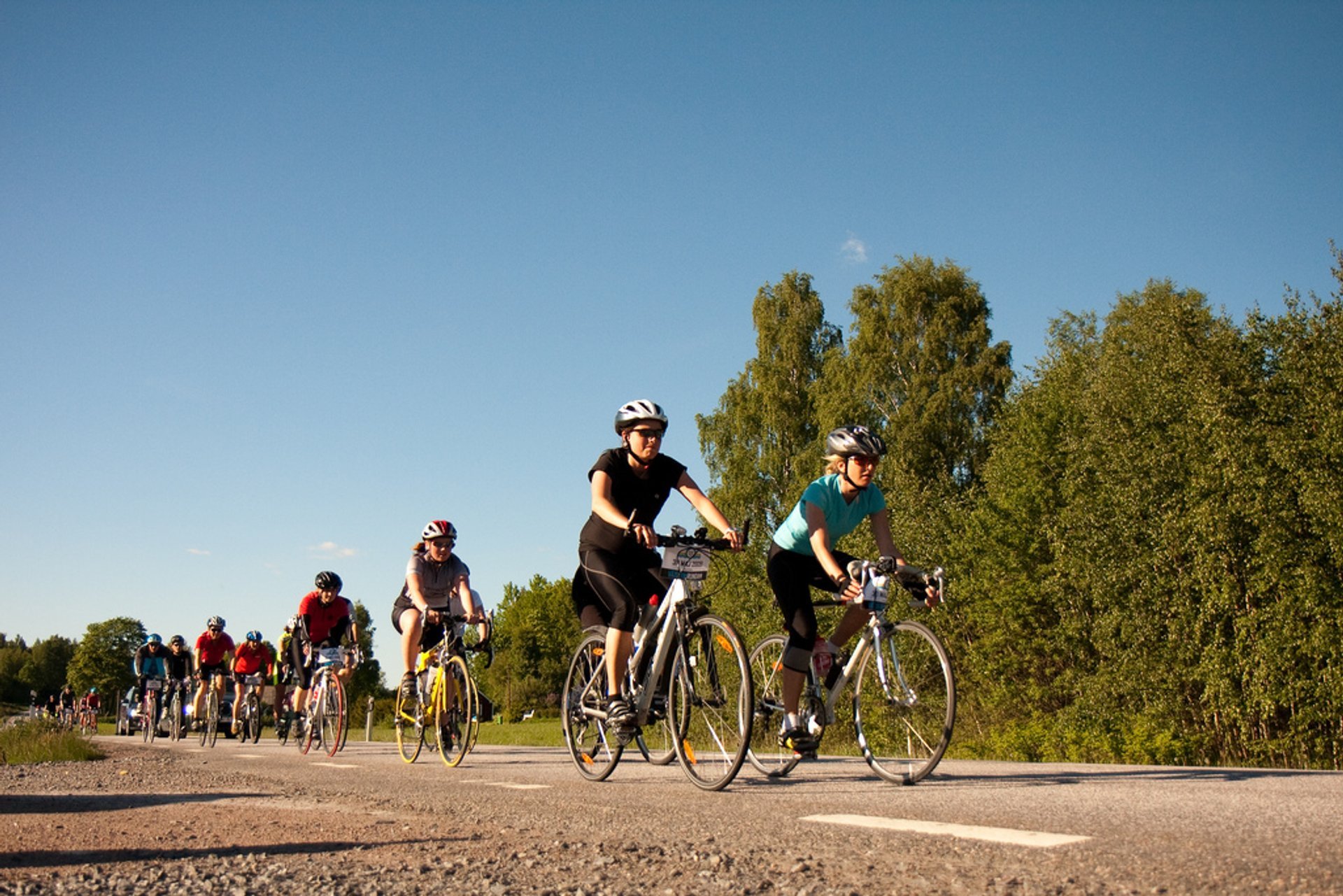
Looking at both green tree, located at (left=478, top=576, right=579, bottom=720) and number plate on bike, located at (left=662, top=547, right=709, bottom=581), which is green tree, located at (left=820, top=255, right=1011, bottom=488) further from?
green tree, located at (left=478, top=576, right=579, bottom=720)

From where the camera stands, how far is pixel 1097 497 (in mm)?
32469

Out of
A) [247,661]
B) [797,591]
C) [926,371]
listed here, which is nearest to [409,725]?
[797,591]

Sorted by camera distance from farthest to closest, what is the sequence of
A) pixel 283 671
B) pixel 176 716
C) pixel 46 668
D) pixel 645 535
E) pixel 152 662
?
pixel 46 668
pixel 152 662
pixel 176 716
pixel 283 671
pixel 645 535

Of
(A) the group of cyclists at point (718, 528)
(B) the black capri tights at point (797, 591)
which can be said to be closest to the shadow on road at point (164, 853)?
(A) the group of cyclists at point (718, 528)

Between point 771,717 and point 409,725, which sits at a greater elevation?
point 771,717

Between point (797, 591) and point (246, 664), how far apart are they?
13.8 meters

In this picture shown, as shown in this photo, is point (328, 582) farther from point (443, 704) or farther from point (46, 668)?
point (46, 668)

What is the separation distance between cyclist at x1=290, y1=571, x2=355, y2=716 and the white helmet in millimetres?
7497

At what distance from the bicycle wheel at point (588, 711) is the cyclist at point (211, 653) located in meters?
12.8

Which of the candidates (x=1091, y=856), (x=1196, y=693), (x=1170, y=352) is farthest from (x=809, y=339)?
(x=1091, y=856)

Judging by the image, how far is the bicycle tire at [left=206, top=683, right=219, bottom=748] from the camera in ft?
58.5

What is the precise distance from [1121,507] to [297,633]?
79.5ft

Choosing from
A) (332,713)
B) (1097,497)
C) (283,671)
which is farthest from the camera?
(1097,497)

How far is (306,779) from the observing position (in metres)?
8.23
